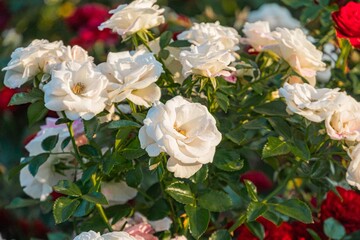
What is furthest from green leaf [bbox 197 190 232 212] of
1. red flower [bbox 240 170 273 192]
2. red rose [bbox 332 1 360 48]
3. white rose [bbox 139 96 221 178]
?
red flower [bbox 240 170 273 192]

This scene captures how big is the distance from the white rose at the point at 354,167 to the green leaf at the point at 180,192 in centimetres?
24

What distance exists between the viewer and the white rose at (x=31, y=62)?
4.45ft

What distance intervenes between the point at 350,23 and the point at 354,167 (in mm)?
348

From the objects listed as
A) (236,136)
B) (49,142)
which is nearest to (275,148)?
(236,136)

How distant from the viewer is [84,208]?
1358 millimetres

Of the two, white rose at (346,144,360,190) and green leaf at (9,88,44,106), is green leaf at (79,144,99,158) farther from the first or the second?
white rose at (346,144,360,190)

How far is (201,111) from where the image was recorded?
1.23 meters

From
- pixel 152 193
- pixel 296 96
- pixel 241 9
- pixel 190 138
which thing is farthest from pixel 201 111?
pixel 241 9

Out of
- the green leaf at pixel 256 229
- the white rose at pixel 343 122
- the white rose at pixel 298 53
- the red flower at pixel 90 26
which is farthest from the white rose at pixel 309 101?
the red flower at pixel 90 26

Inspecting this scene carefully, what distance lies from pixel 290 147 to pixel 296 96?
80 mm

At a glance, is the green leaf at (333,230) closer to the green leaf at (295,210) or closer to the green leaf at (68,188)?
the green leaf at (295,210)

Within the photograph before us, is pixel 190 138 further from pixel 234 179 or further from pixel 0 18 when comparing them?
pixel 0 18

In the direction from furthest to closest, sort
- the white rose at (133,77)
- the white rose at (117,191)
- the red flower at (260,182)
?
the red flower at (260,182) < the white rose at (117,191) < the white rose at (133,77)

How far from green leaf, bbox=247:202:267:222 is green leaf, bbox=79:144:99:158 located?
0.26 m
